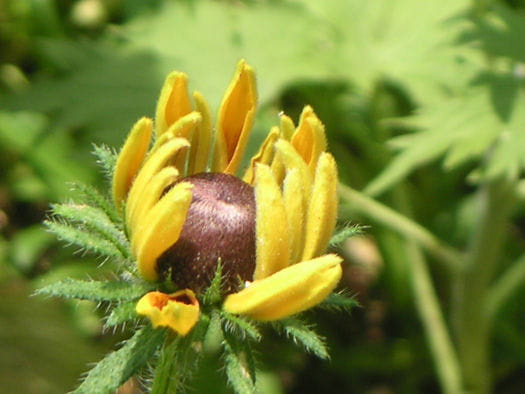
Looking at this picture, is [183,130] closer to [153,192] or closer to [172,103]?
[172,103]

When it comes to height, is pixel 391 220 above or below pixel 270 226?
below

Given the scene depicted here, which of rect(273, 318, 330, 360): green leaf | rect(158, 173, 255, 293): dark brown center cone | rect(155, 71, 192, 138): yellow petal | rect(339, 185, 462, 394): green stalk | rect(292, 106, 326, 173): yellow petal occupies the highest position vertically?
rect(155, 71, 192, 138): yellow petal

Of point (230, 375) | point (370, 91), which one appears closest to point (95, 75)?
point (370, 91)

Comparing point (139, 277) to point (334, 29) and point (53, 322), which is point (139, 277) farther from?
point (334, 29)

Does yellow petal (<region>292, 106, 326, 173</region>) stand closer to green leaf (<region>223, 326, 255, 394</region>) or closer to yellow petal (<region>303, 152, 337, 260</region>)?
yellow petal (<region>303, 152, 337, 260</region>)

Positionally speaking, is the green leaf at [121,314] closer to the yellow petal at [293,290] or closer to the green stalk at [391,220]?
the yellow petal at [293,290]

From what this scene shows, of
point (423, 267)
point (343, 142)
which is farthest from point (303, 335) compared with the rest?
point (343, 142)

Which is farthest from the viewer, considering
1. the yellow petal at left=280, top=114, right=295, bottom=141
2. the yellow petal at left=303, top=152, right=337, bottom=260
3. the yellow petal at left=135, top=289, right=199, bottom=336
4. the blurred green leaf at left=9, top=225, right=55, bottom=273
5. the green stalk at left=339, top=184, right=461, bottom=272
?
the blurred green leaf at left=9, top=225, right=55, bottom=273

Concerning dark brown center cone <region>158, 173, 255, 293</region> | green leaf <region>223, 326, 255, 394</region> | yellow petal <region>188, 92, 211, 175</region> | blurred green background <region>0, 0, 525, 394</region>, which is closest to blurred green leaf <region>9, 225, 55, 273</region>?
blurred green background <region>0, 0, 525, 394</region>
